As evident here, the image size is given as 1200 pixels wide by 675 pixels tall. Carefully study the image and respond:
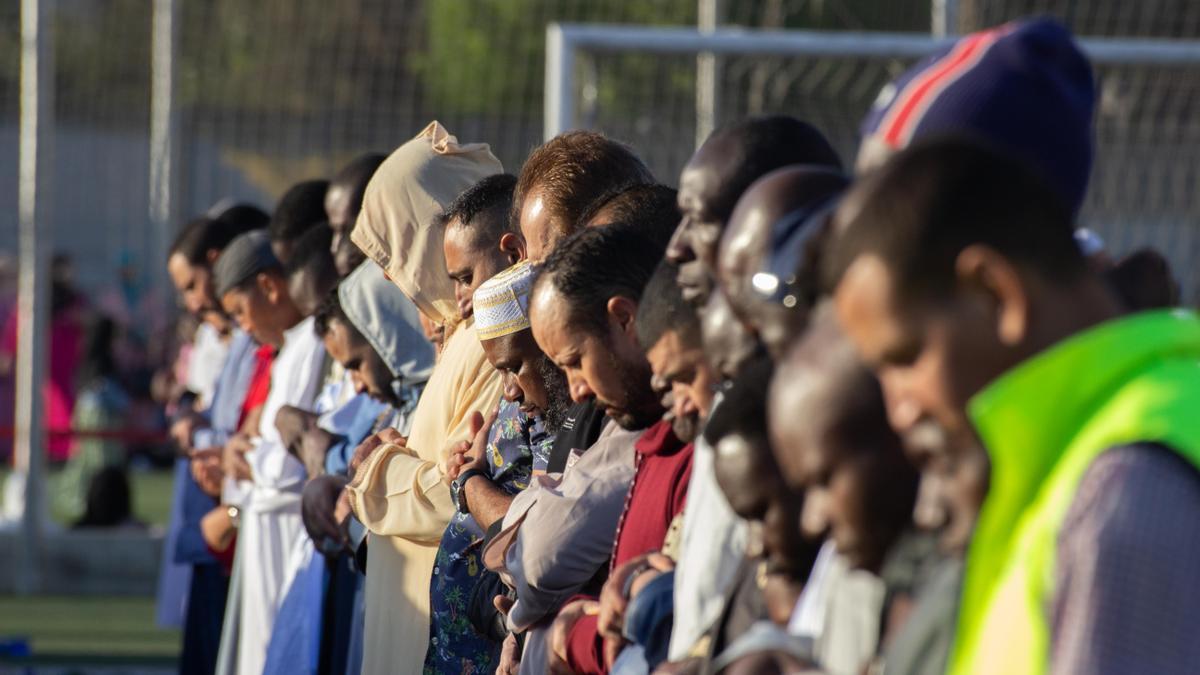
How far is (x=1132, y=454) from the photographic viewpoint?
4.80 ft

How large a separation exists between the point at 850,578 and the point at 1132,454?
612mm

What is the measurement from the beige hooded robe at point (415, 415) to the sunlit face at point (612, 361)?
99cm

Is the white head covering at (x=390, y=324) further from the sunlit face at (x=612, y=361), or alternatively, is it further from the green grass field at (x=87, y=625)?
the green grass field at (x=87, y=625)

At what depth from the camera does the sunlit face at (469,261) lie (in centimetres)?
411

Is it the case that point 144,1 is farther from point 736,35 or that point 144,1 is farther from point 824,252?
→ point 824,252

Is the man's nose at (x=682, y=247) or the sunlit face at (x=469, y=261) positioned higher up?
the man's nose at (x=682, y=247)

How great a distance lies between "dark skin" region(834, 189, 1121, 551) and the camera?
157cm

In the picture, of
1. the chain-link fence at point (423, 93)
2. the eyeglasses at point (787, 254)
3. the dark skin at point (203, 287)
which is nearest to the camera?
the eyeglasses at point (787, 254)

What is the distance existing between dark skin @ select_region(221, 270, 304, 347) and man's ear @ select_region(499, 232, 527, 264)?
7.54 ft

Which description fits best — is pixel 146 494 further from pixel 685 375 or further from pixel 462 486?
pixel 685 375

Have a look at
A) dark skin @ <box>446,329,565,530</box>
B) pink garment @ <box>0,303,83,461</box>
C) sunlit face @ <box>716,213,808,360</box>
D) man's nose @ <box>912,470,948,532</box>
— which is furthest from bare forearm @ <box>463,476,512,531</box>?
pink garment @ <box>0,303,83,461</box>

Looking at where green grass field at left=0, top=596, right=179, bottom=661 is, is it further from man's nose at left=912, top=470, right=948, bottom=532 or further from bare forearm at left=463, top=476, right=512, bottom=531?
man's nose at left=912, top=470, right=948, bottom=532

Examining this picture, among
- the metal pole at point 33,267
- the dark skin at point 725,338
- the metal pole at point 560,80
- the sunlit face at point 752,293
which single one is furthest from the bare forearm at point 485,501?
the metal pole at point 33,267

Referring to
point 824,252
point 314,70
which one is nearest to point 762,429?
point 824,252
